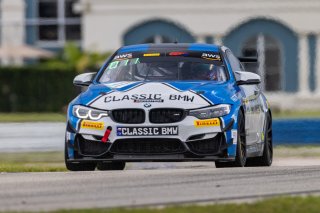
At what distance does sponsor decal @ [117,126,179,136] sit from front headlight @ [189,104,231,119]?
0.88 ft

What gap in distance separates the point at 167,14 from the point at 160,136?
3516 centimetres

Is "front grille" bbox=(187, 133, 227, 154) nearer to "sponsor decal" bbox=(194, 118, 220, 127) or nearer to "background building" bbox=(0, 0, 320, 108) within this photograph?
"sponsor decal" bbox=(194, 118, 220, 127)

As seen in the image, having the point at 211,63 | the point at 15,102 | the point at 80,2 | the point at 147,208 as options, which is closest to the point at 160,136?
→ the point at 211,63

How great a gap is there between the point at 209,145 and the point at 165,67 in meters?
1.50

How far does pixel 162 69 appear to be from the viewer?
14.7 meters

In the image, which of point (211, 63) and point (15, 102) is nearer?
point (211, 63)

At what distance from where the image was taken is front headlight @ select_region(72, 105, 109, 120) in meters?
13.6

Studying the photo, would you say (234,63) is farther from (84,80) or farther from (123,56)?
(84,80)

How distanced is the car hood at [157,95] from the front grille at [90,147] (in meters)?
0.39

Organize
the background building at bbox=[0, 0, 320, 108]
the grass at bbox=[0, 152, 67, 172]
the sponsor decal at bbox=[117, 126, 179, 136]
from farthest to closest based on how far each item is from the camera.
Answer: the background building at bbox=[0, 0, 320, 108], the grass at bbox=[0, 152, 67, 172], the sponsor decal at bbox=[117, 126, 179, 136]

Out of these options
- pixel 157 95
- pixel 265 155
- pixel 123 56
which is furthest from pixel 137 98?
pixel 265 155

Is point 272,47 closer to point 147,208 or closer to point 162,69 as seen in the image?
point 162,69

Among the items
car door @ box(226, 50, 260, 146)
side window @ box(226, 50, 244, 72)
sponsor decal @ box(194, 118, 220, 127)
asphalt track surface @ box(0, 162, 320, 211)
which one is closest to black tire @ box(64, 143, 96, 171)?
asphalt track surface @ box(0, 162, 320, 211)

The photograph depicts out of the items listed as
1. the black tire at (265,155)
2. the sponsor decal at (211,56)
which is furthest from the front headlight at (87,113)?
the black tire at (265,155)
